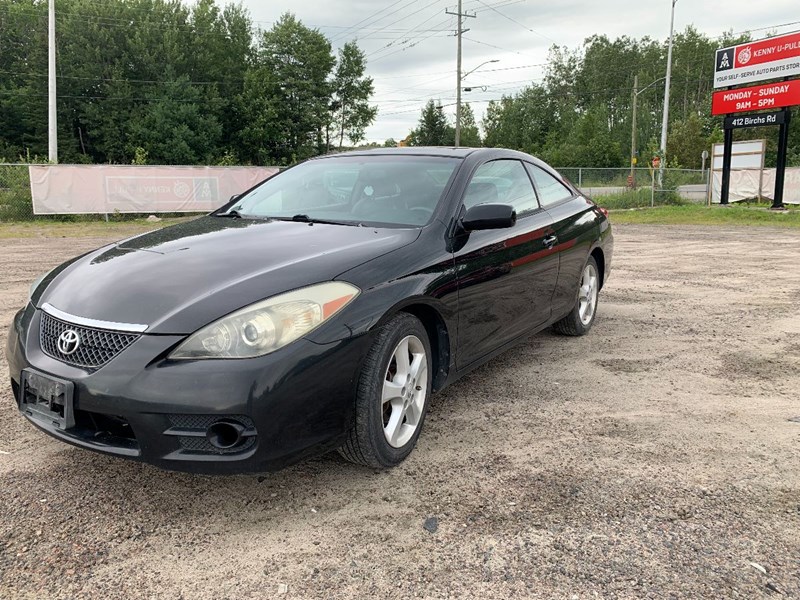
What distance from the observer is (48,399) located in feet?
8.35

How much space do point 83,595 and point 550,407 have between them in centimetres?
262

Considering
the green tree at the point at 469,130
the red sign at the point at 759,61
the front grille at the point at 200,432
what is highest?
the green tree at the point at 469,130

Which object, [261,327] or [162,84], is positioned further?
[162,84]

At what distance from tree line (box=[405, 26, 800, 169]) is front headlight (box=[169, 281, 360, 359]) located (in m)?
60.4

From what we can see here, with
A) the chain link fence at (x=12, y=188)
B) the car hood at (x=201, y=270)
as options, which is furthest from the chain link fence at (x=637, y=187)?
the car hood at (x=201, y=270)

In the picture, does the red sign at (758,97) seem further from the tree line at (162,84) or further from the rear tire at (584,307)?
the tree line at (162,84)

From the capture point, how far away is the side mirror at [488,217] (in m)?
3.41

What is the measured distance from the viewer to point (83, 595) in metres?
2.12

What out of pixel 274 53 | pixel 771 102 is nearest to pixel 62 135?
pixel 274 53

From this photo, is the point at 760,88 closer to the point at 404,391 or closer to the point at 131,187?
the point at 131,187

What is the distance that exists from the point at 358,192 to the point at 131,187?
15.7 m

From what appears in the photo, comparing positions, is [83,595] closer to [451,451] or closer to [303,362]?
[303,362]

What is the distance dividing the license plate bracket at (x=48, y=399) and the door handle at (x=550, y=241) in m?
3.09

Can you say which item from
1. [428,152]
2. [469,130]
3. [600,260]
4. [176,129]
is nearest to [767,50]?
[600,260]
